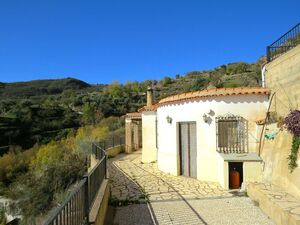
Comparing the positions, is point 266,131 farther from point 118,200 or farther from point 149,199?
point 118,200

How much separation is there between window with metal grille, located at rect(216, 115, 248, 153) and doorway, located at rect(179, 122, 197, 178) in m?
1.25

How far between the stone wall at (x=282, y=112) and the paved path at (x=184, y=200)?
1223 mm

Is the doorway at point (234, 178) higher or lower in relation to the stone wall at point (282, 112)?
lower

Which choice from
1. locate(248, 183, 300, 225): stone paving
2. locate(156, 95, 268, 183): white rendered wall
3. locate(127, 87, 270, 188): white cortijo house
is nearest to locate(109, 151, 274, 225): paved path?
locate(248, 183, 300, 225): stone paving

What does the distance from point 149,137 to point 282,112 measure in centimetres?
974

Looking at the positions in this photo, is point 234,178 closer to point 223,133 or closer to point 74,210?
point 223,133

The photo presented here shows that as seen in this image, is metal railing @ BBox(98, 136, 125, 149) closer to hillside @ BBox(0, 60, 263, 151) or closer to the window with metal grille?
the window with metal grille

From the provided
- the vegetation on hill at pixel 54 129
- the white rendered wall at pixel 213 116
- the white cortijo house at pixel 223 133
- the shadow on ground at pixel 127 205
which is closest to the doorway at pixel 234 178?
the white cortijo house at pixel 223 133

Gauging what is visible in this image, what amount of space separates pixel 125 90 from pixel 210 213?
2362 inches

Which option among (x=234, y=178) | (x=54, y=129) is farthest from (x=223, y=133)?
(x=54, y=129)

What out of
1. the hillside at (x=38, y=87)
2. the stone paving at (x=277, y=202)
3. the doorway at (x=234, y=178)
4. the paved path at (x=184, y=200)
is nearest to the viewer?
the stone paving at (x=277, y=202)

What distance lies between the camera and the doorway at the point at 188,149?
13258 mm

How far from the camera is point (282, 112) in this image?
1131cm

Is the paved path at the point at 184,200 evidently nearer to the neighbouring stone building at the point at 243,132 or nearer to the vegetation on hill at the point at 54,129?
the neighbouring stone building at the point at 243,132
